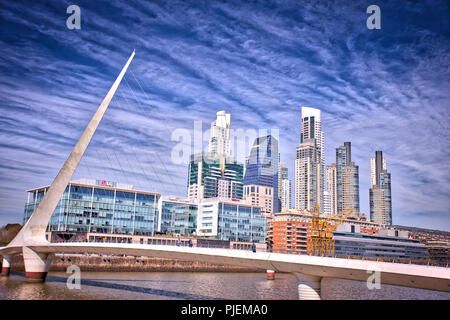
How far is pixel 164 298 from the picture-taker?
121 feet

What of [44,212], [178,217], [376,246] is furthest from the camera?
[376,246]

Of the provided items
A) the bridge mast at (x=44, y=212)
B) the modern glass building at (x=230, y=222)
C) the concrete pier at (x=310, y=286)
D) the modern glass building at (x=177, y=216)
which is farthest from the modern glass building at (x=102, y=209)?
the concrete pier at (x=310, y=286)

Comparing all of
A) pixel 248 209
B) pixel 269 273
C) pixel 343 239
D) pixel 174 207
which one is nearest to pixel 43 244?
pixel 269 273

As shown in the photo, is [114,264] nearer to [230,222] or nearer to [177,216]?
[177,216]

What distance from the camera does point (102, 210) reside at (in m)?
88.5

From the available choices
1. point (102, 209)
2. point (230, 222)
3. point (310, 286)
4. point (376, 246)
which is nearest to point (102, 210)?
point (102, 209)

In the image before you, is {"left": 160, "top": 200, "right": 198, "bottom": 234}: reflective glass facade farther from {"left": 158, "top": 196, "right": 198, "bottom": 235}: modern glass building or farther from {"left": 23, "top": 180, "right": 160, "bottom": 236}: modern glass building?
{"left": 23, "top": 180, "right": 160, "bottom": 236}: modern glass building

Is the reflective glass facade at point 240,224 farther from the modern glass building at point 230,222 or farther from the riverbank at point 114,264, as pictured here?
the riverbank at point 114,264

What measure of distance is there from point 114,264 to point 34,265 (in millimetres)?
23691

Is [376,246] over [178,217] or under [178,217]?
under

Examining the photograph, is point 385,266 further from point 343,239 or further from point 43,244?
point 343,239

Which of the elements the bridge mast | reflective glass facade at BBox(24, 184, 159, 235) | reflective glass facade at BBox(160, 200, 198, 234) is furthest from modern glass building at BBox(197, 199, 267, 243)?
the bridge mast

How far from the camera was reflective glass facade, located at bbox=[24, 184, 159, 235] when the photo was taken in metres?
84.2

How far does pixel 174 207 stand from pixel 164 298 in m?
71.8
